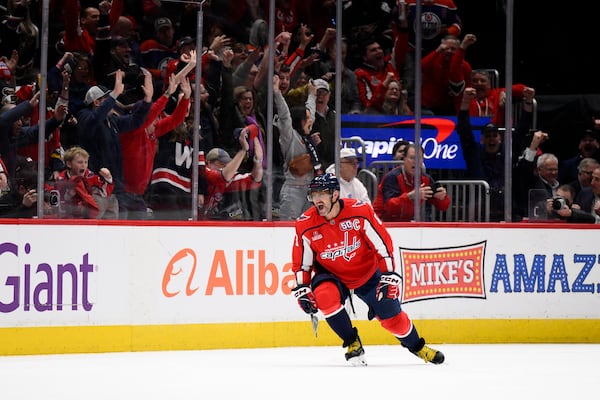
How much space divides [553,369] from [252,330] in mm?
2495

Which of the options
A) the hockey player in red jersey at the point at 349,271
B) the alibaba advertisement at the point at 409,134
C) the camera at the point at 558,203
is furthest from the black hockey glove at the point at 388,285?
the camera at the point at 558,203

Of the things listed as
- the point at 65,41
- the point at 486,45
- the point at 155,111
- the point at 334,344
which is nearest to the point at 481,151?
the point at 486,45

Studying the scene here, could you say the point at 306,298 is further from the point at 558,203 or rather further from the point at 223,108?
the point at 558,203

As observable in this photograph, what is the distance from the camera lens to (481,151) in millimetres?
9695

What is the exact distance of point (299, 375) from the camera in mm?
6508

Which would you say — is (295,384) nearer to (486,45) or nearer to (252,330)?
(252,330)

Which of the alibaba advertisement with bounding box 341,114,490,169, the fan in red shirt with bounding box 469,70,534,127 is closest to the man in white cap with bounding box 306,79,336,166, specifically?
the alibaba advertisement with bounding box 341,114,490,169

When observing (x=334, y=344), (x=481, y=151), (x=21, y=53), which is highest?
(x=21, y=53)

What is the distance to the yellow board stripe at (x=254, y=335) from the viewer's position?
25.2 ft

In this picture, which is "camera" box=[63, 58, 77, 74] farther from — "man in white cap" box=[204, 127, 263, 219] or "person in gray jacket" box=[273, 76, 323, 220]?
"person in gray jacket" box=[273, 76, 323, 220]

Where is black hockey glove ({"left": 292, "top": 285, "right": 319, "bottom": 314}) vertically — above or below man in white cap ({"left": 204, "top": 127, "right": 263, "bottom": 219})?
below

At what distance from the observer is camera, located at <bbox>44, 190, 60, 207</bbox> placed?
778 centimetres

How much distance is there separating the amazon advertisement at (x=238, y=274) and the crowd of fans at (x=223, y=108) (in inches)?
8.4

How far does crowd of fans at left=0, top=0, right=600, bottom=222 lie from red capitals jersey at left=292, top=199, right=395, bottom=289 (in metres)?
1.48
